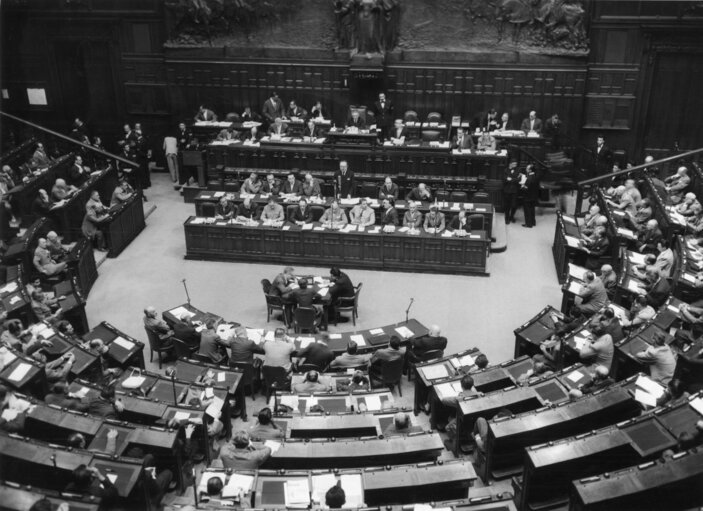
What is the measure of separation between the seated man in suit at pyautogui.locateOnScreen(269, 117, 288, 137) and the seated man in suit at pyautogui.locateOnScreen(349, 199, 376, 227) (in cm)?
507

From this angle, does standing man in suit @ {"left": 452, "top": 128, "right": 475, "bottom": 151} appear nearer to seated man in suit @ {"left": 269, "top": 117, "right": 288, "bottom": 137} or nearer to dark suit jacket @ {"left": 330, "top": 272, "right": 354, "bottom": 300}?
seated man in suit @ {"left": 269, "top": 117, "right": 288, "bottom": 137}

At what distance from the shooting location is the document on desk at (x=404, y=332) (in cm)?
1275

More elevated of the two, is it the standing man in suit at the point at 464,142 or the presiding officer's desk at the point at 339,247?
the standing man in suit at the point at 464,142

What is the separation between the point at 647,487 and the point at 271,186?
12.8 meters

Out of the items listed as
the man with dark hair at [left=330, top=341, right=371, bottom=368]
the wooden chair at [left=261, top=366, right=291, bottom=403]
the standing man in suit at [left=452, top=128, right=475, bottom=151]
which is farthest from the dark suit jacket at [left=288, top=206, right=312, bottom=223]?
the wooden chair at [left=261, top=366, right=291, bottom=403]

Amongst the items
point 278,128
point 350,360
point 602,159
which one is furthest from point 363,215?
point 602,159

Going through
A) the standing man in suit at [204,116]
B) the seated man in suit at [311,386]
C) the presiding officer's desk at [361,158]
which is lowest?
the seated man in suit at [311,386]

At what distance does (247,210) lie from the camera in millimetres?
17781

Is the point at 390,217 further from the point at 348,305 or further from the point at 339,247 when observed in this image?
the point at 348,305

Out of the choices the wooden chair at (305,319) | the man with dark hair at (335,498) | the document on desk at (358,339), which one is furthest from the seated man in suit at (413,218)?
the man with dark hair at (335,498)

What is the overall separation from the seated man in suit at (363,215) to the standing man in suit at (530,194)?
441cm

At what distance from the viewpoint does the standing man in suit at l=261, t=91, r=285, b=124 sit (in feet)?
74.3

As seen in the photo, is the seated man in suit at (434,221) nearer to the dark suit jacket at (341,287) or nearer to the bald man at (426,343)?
the dark suit jacket at (341,287)

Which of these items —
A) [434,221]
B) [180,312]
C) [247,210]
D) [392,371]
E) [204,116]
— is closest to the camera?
[392,371]
